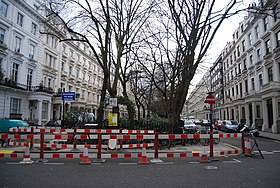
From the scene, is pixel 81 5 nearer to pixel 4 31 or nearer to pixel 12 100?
pixel 4 31

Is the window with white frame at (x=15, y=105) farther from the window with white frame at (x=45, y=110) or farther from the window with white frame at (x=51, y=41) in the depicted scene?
the window with white frame at (x=51, y=41)

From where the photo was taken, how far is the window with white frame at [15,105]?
28.4m

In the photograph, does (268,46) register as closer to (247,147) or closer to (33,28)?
(247,147)

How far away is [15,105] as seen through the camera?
95.2 feet

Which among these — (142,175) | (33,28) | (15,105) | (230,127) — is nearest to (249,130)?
(142,175)

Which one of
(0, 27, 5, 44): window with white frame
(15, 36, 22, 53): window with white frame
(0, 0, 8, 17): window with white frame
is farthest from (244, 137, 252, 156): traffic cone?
(15, 36, 22, 53): window with white frame

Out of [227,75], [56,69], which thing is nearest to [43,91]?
[56,69]

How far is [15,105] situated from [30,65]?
6532 mm

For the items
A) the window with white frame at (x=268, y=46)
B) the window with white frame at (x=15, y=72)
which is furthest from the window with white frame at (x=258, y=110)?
the window with white frame at (x=15, y=72)

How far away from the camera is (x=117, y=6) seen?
55.8 feet

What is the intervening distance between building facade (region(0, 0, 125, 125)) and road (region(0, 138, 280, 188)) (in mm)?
15565

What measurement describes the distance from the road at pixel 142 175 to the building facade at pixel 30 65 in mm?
15565

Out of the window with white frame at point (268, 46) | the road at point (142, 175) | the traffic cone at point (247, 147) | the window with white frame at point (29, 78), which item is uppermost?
the window with white frame at point (268, 46)

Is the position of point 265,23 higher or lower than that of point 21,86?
higher
